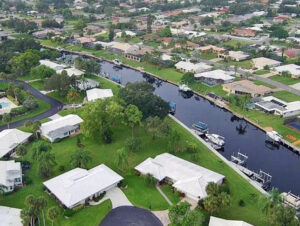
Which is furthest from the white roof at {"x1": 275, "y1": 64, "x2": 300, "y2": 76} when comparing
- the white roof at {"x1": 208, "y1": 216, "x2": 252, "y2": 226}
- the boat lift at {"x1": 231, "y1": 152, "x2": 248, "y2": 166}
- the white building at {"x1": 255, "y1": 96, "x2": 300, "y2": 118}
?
the white roof at {"x1": 208, "y1": 216, "x2": 252, "y2": 226}

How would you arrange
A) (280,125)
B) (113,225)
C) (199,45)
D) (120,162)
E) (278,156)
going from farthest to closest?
(199,45) < (280,125) < (278,156) < (120,162) < (113,225)

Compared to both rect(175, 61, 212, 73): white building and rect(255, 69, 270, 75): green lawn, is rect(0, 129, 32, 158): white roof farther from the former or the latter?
rect(255, 69, 270, 75): green lawn

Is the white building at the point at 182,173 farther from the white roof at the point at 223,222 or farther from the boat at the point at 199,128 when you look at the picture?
the boat at the point at 199,128

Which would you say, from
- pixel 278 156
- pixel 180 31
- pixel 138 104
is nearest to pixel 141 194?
pixel 138 104

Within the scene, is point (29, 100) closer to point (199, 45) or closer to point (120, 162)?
point (120, 162)

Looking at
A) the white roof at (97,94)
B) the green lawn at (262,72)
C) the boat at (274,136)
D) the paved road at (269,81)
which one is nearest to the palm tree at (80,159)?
the white roof at (97,94)

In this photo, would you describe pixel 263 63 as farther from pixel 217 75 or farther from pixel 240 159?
pixel 240 159
